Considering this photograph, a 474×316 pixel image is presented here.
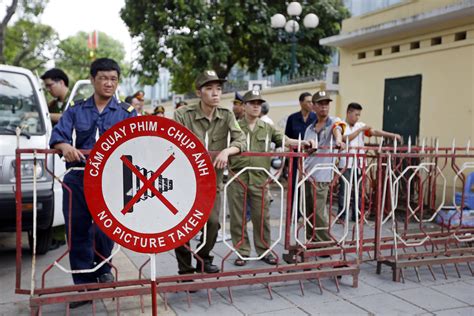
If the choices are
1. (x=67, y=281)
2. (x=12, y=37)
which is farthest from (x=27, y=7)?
(x=67, y=281)

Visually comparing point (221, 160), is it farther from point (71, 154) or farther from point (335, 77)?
point (335, 77)

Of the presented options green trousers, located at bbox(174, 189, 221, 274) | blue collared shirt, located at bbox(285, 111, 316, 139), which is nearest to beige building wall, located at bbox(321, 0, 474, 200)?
blue collared shirt, located at bbox(285, 111, 316, 139)

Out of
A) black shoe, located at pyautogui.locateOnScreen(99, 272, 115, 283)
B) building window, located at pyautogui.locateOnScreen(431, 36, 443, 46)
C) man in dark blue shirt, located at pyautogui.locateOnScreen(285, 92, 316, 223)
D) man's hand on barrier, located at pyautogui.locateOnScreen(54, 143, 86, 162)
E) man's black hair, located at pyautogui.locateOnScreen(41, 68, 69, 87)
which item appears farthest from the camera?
building window, located at pyautogui.locateOnScreen(431, 36, 443, 46)

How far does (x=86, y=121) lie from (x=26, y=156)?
1166 mm

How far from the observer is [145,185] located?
8.14 ft

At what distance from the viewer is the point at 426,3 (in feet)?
26.7

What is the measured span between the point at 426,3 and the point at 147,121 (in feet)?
23.7

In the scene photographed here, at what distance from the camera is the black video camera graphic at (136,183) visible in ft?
8.16

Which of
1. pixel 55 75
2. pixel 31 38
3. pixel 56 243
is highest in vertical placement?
pixel 31 38

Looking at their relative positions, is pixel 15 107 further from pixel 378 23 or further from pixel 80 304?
pixel 378 23

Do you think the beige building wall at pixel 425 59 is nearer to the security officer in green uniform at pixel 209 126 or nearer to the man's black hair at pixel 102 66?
the security officer in green uniform at pixel 209 126

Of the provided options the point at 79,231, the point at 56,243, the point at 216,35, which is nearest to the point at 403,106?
the point at 56,243

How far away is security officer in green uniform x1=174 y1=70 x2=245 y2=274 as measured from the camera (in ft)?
12.7

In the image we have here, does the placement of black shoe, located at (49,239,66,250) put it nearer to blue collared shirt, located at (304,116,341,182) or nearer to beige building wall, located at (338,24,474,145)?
blue collared shirt, located at (304,116,341,182)
